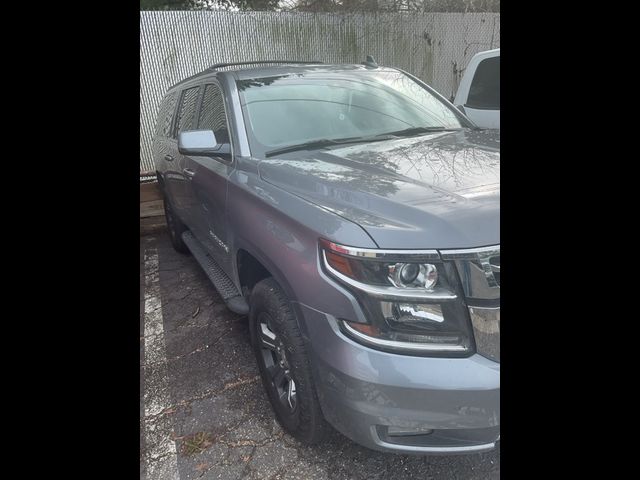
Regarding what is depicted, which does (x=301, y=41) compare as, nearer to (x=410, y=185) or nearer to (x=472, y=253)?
(x=410, y=185)

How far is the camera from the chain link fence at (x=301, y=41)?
25.5ft

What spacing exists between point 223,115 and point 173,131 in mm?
1762

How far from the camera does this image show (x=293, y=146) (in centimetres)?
283

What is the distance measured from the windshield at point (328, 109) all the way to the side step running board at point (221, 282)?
0.95 metres

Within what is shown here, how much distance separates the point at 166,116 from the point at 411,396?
15.4ft

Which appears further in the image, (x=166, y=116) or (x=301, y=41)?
(x=301, y=41)

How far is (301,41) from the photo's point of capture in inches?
336

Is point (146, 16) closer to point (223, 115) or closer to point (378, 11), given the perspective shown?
point (378, 11)

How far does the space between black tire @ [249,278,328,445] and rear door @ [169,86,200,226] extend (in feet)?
5.65

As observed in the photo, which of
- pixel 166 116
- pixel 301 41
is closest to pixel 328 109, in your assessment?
pixel 166 116

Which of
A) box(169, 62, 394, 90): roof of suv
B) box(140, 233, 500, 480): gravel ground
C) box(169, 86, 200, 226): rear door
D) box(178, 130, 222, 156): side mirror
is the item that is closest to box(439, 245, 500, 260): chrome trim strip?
box(140, 233, 500, 480): gravel ground

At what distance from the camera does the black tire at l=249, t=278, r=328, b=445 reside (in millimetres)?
1997
